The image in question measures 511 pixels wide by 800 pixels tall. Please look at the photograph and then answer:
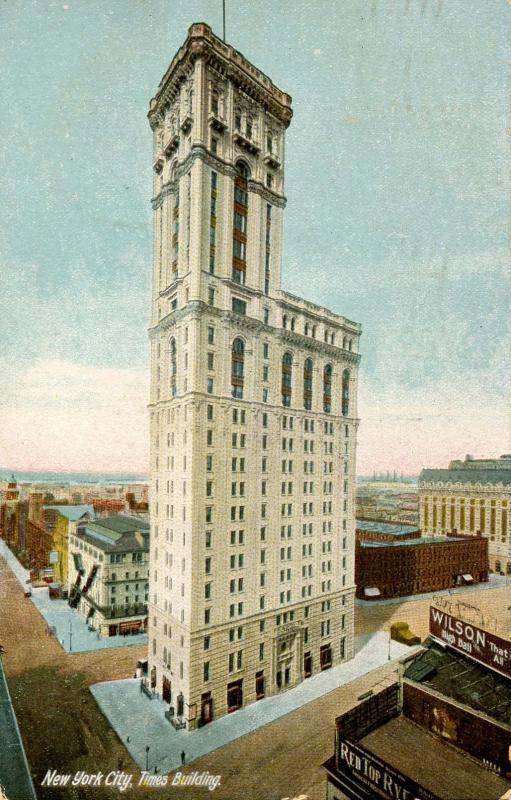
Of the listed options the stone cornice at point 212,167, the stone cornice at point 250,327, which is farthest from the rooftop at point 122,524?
the stone cornice at point 212,167

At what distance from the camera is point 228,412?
1563 inches

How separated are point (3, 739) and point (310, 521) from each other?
30.3 metres

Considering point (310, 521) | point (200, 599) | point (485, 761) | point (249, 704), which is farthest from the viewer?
point (310, 521)

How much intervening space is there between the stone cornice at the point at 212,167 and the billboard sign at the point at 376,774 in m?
40.5

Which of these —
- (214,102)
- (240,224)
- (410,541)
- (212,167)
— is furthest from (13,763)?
(410,541)

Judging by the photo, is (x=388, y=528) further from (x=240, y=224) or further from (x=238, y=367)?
(x=240, y=224)

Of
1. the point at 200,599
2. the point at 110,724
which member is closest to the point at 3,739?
the point at 110,724

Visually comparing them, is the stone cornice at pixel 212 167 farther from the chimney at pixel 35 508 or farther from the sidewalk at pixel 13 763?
the chimney at pixel 35 508

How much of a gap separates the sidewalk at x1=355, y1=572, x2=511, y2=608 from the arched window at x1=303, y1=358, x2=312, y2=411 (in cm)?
3992

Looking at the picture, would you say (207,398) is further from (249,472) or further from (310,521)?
(310,521)

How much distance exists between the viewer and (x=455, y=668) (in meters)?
27.5

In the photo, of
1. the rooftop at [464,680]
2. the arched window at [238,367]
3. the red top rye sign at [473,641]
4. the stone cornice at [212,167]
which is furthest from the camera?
the arched window at [238,367]

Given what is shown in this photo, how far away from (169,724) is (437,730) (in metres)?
21.1

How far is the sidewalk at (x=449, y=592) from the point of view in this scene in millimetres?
72500
